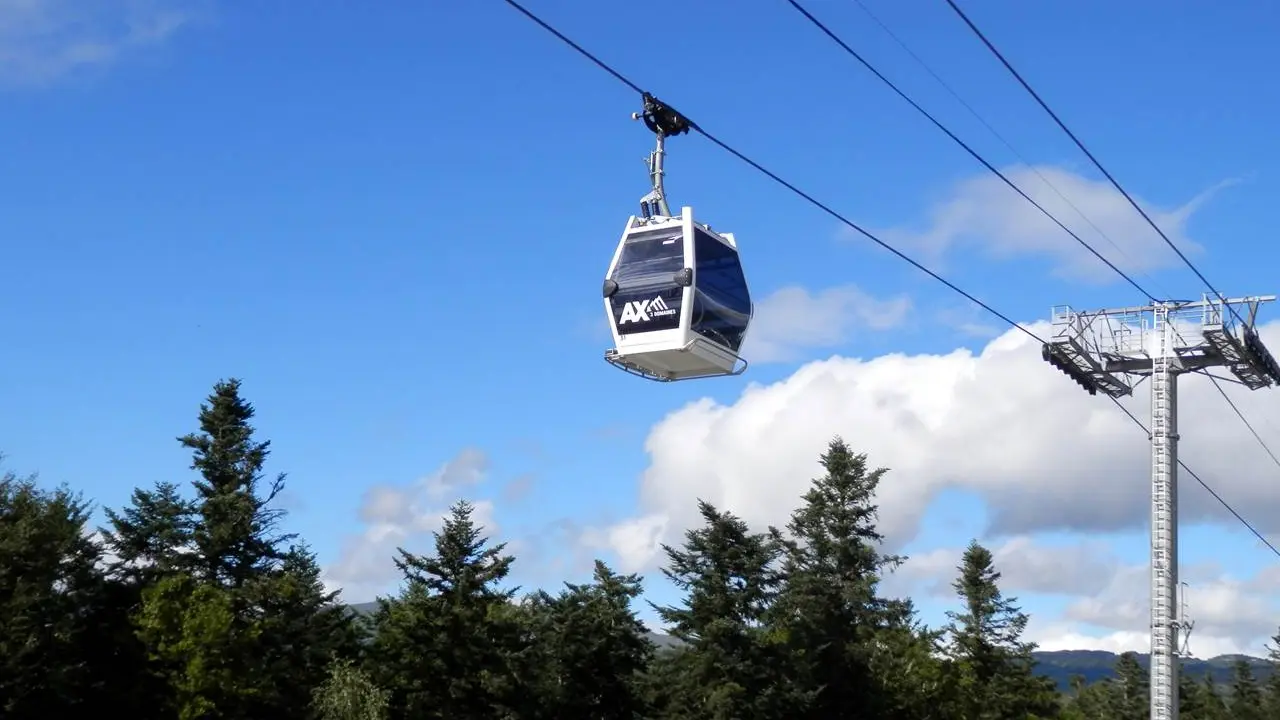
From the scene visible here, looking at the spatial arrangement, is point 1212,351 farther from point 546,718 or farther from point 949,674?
point 949,674

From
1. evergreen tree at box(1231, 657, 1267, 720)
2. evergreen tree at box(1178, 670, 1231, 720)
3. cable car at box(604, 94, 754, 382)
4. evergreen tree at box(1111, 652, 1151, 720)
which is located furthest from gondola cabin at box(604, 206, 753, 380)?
evergreen tree at box(1231, 657, 1267, 720)

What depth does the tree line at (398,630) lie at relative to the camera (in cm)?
5594

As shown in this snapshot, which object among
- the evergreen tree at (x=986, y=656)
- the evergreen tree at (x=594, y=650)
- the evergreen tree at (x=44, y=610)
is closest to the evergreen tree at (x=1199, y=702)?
the evergreen tree at (x=986, y=656)

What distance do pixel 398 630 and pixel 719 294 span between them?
42.2 meters

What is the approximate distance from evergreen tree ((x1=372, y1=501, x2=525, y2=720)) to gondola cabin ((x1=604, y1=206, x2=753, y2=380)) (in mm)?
39884

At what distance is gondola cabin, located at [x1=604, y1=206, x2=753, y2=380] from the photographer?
24734 millimetres

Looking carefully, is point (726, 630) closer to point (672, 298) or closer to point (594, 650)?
point (594, 650)

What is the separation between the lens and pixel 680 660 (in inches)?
Result: 2608

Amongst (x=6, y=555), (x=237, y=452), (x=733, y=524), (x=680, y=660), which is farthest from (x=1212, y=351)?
(x=6, y=555)

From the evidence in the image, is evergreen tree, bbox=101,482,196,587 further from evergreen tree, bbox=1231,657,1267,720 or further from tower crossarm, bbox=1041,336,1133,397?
evergreen tree, bbox=1231,657,1267,720

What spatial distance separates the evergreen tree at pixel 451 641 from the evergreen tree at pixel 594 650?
5.15m

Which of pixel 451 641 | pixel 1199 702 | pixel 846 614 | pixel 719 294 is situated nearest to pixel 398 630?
pixel 451 641

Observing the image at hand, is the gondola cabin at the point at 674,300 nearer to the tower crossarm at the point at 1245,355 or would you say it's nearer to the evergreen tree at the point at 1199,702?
the tower crossarm at the point at 1245,355

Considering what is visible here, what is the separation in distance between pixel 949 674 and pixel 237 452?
47.8 metres
